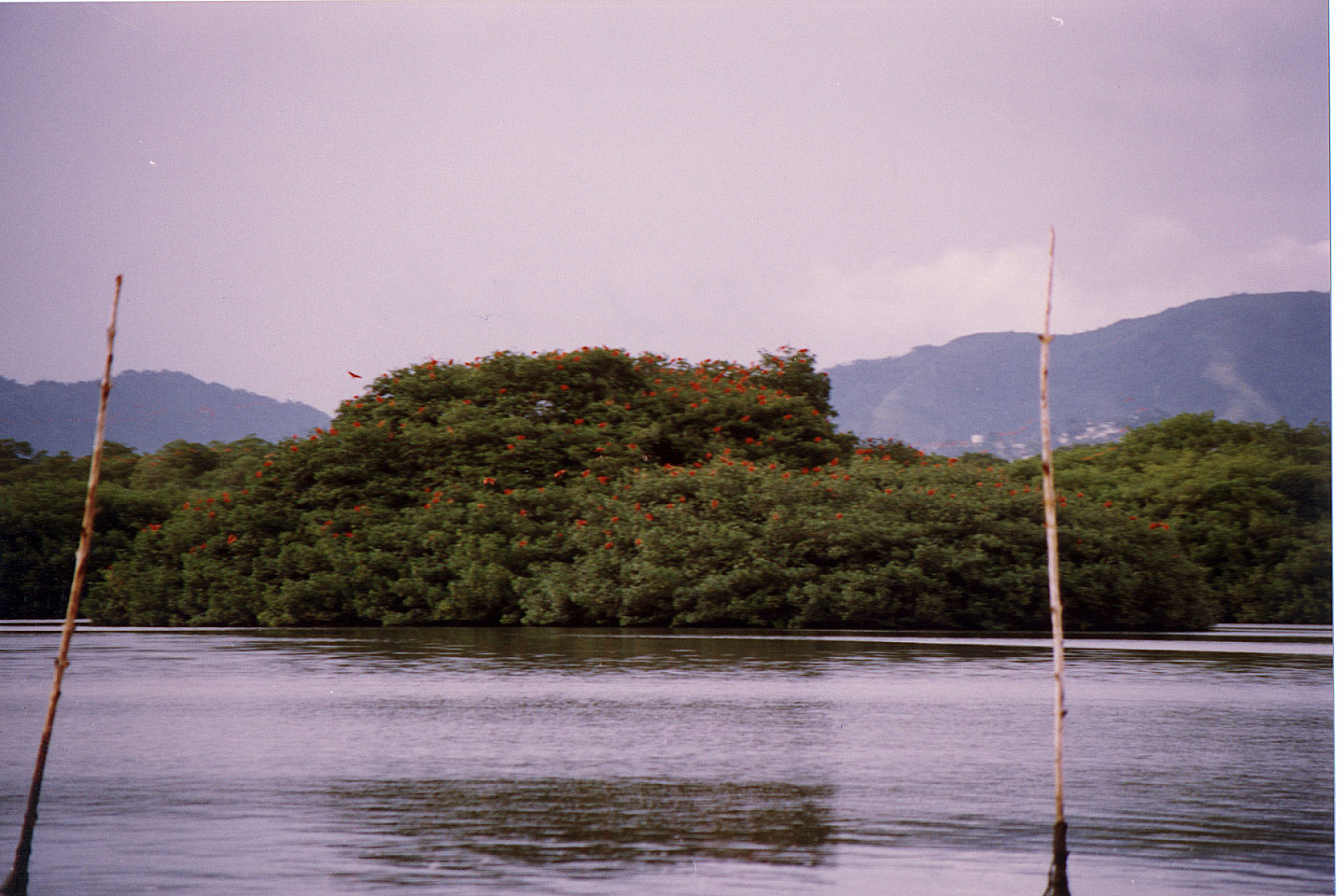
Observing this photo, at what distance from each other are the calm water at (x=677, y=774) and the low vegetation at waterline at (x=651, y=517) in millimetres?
1770

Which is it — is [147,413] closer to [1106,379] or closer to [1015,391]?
[1015,391]

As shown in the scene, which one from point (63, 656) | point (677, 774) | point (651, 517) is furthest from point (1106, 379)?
point (63, 656)

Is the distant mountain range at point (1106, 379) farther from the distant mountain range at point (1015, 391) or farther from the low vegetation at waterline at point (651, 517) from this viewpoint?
the low vegetation at waterline at point (651, 517)

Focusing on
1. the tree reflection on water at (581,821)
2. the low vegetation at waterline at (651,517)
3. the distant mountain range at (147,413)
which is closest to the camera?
the tree reflection on water at (581,821)

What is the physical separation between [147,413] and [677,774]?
11183 mm

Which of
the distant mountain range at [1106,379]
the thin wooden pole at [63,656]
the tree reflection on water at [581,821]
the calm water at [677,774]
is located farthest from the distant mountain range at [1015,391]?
the thin wooden pole at [63,656]

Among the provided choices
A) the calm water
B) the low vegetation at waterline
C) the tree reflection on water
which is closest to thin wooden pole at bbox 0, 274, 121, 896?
the calm water

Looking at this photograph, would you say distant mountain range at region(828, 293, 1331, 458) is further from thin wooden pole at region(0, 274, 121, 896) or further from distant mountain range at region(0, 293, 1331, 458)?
thin wooden pole at region(0, 274, 121, 896)

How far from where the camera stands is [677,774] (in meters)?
5.88

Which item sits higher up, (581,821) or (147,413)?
(147,413)

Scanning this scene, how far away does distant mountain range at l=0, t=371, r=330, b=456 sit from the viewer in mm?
13164

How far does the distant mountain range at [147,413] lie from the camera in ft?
43.2

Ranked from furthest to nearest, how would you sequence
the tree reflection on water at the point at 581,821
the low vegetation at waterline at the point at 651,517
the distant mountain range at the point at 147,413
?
the distant mountain range at the point at 147,413
the low vegetation at waterline at the point at 651,517
the tree reflection on water at the point at 581,821

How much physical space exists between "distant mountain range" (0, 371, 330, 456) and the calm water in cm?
445
